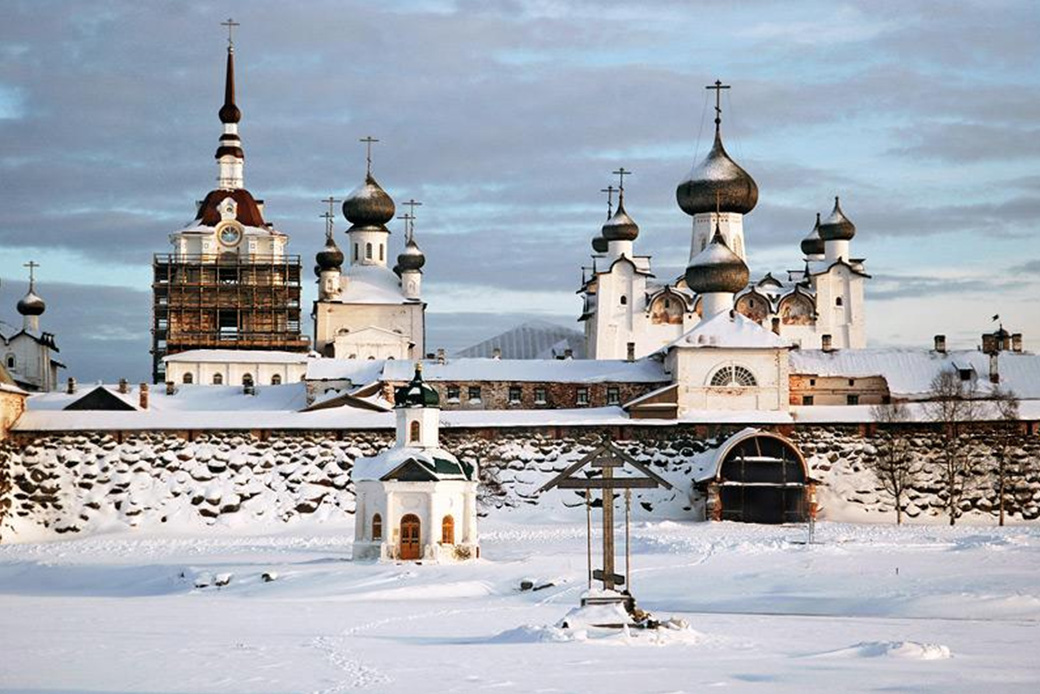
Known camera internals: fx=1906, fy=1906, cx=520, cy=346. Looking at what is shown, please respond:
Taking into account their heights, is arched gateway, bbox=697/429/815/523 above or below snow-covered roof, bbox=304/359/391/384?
below

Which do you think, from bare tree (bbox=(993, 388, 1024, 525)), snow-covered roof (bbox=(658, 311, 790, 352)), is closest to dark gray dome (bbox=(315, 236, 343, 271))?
snow-covered roof (bbox=(658, 311, 790, 352))

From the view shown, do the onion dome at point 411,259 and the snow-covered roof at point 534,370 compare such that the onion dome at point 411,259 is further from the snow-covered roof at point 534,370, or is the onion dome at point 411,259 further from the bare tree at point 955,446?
the bare tree at point 955,446

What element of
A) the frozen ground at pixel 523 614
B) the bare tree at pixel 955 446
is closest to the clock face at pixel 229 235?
the frozen ground at pixel 523 614

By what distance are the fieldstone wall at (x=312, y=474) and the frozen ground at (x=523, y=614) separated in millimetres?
2584

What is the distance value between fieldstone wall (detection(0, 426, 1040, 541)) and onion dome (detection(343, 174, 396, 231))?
20081mm

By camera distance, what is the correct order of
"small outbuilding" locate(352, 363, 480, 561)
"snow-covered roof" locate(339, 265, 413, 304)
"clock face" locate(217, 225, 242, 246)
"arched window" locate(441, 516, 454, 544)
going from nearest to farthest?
"small outbuilding" locate(352, 363, 480, 561) < "arched window" locate(441, 516, 454, 544) < "snow-covered roof" locate(339, 265, 413, 304) < "clock face" locate(217, 225, 242, 246)

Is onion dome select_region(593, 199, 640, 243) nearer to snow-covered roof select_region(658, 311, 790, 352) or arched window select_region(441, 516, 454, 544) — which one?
snow-covered roof select_region(658, 311, 790, 352)

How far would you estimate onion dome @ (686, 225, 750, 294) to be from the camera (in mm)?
55469

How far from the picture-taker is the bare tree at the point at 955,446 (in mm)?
47594

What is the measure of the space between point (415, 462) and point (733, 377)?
1836 cm

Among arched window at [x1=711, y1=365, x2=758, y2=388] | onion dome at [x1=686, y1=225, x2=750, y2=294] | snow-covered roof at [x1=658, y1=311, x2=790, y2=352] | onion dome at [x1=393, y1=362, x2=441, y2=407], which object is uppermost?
onion dome at [x1=686, y1=225, x2=750, y2=294]

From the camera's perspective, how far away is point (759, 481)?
1820 inches

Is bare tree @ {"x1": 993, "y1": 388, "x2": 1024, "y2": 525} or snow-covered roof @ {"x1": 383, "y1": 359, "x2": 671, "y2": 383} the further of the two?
snow-covered roof @ {"x1": 383, "y1": 359, "x2": 671, "y2": 383}

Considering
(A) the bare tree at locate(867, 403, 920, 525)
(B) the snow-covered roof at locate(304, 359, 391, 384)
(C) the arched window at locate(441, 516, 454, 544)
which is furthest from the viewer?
(B) the snow-covered roof at locate(304, 359, 391, 384)
